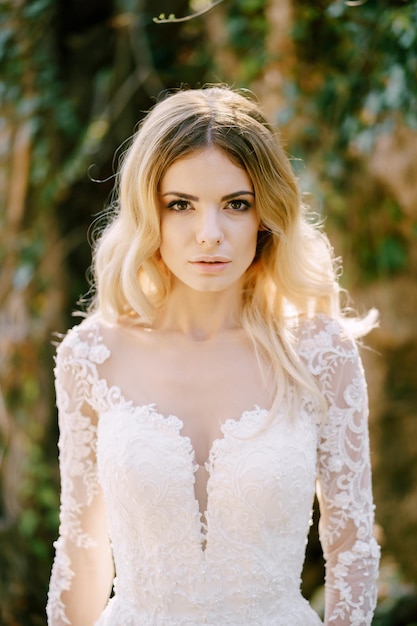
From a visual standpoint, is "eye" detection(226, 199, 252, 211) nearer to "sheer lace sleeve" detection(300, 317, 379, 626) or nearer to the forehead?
the forehead

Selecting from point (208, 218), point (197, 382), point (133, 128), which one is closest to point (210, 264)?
point (208, 218)

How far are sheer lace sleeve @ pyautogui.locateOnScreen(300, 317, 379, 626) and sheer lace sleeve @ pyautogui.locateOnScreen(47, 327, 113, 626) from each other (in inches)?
25.3

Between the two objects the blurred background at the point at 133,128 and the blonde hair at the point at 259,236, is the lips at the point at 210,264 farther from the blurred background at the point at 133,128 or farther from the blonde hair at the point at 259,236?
the blurred background at the point at 133,128

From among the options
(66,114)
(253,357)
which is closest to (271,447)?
(253,357)

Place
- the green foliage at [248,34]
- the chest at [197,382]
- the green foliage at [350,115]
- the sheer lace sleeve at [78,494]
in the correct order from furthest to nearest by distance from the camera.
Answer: the green foliage at [248,34] → the green foliage at [350,115] → the sheer lace sleeve at [78,494] → the chest at [197,382]

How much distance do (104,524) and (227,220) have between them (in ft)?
3.22

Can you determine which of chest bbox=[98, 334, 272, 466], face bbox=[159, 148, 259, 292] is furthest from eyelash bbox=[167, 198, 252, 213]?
chest bbox=[98, 334, 272, 466]

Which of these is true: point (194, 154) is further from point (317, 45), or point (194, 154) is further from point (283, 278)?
point (317, 45)

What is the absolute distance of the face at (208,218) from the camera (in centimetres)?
209

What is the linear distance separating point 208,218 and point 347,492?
2.72 feet

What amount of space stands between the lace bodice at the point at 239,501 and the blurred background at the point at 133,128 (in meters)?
1.02

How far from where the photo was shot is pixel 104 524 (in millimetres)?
2412

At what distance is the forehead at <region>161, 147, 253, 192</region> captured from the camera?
2.09 m

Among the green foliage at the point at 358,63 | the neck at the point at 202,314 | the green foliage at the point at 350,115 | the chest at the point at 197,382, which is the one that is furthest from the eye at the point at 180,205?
the green foliage at the point at 350,115
